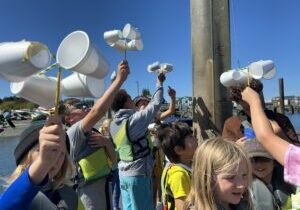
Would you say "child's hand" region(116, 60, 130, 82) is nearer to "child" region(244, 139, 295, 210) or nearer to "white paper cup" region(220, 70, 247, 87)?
"white paper cup" region(220, 70, 247, 87)

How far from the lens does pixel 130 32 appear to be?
3.56m

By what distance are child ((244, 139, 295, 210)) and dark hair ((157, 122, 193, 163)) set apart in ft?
2.45

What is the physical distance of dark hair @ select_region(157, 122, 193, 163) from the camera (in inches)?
137

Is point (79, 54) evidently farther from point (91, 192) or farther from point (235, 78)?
point (91, 192)

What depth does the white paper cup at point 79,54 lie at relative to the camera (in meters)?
1.87

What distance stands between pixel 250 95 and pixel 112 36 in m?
1.37

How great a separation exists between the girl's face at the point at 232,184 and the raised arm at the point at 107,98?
94 centimetres

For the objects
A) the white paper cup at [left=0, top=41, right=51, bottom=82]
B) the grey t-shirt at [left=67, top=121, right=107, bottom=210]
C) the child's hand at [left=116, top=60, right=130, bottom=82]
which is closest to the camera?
the white paper cup at [left=0, top=41, right=51, bottom=82]

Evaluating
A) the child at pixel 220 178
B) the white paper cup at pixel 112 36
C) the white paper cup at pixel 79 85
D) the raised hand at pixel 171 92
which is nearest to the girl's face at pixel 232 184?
the child at pixel 220 178

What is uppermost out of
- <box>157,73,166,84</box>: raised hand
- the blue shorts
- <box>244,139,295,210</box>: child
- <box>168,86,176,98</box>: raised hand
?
<box>157,73,166,84</box>: raised hand

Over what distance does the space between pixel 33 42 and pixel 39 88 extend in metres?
Answer: 0.33

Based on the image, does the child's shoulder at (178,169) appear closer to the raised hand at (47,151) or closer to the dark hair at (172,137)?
the dark hair at (172,137)

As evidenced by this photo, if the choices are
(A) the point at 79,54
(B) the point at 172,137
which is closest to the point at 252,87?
(B) the point at 172,137

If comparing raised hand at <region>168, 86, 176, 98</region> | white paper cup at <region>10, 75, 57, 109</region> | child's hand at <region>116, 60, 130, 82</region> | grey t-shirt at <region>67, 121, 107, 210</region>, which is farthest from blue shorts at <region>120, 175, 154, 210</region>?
white paper cup at <region>10, 75, 57, 109</region>
